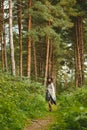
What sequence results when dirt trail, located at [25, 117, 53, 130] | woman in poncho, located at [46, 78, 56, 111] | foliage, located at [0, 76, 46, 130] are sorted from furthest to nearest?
woman in poncho, located at [46, 78, 56, 111], dirt trail, located at [25, 117, 53, 130], foliage, located at [0, 76, 46, 130]

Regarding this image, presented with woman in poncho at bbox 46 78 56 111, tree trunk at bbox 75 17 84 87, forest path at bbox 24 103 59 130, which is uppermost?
forest path at bbox 24 103 59 130

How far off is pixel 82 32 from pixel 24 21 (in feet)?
19.7

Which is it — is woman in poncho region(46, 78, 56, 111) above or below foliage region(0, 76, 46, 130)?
below

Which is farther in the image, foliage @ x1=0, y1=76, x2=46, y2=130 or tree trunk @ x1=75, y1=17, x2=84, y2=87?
tree trunk @ x1=75, y1=17, x2=84, y2=87

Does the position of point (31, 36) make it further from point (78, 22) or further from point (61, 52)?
point (61, 52)

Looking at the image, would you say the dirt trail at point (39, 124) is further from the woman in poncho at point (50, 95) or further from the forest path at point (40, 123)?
the woman in poncho at point (50, 95)

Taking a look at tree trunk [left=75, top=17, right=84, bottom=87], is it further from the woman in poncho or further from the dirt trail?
the dirt trail

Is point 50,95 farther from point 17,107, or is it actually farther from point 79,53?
point 79,53

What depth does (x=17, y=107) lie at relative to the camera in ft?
47.1

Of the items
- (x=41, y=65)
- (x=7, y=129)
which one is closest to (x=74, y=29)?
(x=41, y=65)

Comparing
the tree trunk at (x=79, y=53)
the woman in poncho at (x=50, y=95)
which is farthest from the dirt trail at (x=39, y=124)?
the tree trunk at (x=79, y=53)

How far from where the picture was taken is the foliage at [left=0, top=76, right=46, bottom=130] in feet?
37.4

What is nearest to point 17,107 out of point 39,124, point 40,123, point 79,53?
point 40,123

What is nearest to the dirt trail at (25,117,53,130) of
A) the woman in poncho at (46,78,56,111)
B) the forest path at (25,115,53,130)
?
the forest path at (25,115,53,130)
